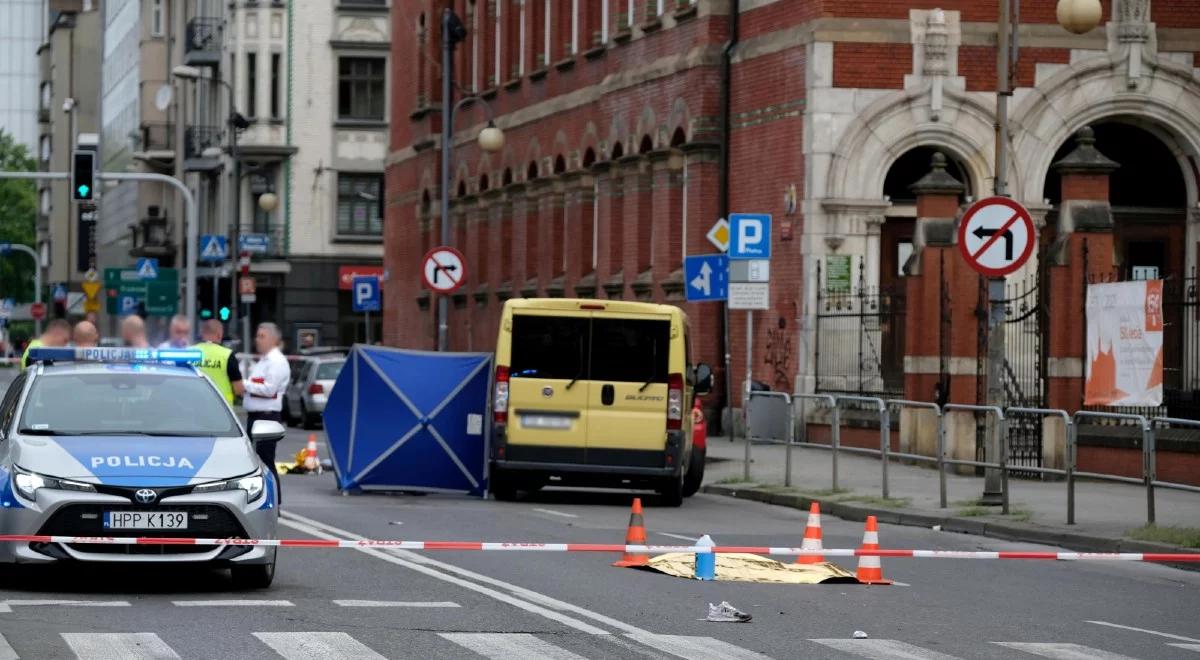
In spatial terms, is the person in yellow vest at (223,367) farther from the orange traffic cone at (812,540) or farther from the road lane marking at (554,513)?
the orange traffic cone at (812,540)

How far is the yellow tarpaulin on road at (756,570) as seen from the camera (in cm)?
1658

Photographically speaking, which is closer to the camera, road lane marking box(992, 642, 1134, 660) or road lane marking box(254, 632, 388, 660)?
road lane marking box(254, 632, 388, 660)

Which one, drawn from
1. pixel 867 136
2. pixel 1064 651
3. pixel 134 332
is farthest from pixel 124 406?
pixel 867 136

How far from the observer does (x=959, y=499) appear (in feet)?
80.6

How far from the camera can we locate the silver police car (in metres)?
14.2

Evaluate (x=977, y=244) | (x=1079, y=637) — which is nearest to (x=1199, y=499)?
(x=977, y=244)

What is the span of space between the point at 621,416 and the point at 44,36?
150511mm

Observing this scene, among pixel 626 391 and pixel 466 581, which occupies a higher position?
pixel 626 391

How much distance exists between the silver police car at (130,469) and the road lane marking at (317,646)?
6.17 feet

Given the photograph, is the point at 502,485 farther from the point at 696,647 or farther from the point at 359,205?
the point at 359,205

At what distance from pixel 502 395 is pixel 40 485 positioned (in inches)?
425

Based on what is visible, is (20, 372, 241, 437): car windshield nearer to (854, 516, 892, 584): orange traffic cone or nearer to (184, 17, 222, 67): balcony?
(854, 516, 892, 584): orange traffic cone

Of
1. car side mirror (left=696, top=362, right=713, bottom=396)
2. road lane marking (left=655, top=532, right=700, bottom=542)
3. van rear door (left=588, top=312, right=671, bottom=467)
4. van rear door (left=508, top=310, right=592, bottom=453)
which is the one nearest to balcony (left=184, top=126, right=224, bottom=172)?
car side mirror (left=696, top=362, right=713, bottom=396)

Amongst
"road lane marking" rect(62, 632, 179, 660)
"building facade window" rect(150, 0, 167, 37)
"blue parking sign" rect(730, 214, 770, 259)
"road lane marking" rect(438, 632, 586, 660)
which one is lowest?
"road lane marking" rect(438, 632, 586, 660)
